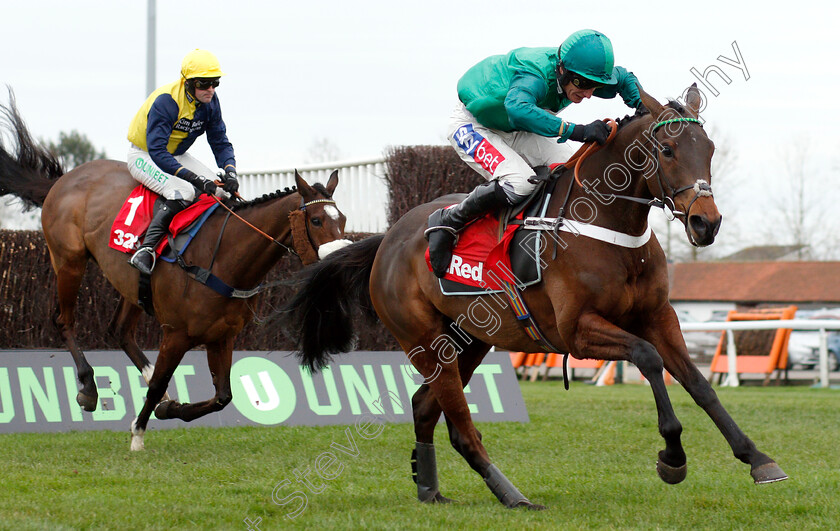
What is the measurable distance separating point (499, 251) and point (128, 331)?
4.01 meters

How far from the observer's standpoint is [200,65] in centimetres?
690

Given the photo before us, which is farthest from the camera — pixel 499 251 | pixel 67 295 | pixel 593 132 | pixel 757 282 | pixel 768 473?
pixel 757 282

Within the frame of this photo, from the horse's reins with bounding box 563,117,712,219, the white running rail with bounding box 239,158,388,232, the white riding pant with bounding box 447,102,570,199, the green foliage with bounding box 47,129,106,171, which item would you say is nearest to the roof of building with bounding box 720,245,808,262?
the green foliage with bounding box 47,129,106,171

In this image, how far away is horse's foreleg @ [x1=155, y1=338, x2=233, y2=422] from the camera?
6.92m

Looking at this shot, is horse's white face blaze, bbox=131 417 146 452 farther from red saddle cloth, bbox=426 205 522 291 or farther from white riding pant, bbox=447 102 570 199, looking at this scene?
white riding pant, bbox=447 102 570 199

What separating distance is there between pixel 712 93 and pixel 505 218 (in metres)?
1.21

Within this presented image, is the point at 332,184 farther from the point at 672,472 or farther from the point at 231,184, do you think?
the point at 672,472

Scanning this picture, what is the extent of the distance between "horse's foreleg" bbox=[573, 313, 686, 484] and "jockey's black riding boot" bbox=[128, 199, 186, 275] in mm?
3631

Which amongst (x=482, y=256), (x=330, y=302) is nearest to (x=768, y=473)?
(x=482, y=256)

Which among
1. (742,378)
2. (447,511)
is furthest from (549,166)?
(742,378)

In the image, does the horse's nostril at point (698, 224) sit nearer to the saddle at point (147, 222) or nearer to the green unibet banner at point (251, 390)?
the saddle at point (147, 222)

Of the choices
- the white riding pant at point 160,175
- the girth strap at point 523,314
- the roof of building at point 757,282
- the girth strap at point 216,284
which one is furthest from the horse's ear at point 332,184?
the roof of building at point 757,282

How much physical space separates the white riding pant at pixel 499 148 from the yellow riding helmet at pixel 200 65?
225 centimetres

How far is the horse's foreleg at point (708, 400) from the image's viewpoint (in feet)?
13.0
